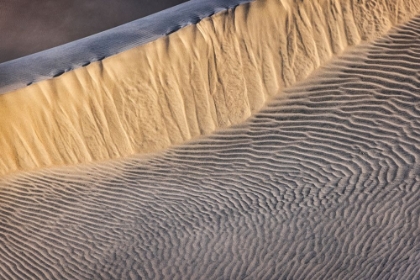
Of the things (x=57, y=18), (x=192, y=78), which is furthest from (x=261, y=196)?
(x=57, y=18)

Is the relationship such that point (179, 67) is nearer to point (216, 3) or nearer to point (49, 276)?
point (216, 3)

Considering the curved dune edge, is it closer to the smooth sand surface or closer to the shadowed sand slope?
the shadowed sand slope

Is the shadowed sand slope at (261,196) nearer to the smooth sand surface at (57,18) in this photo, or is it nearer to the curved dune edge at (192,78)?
the curved dune edge at (192,78)

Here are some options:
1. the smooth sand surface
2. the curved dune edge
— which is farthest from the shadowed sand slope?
the smooth sand surface

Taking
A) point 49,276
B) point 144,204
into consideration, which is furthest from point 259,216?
point 49,276

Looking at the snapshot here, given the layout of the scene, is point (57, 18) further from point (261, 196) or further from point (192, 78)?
point (261, 196)
